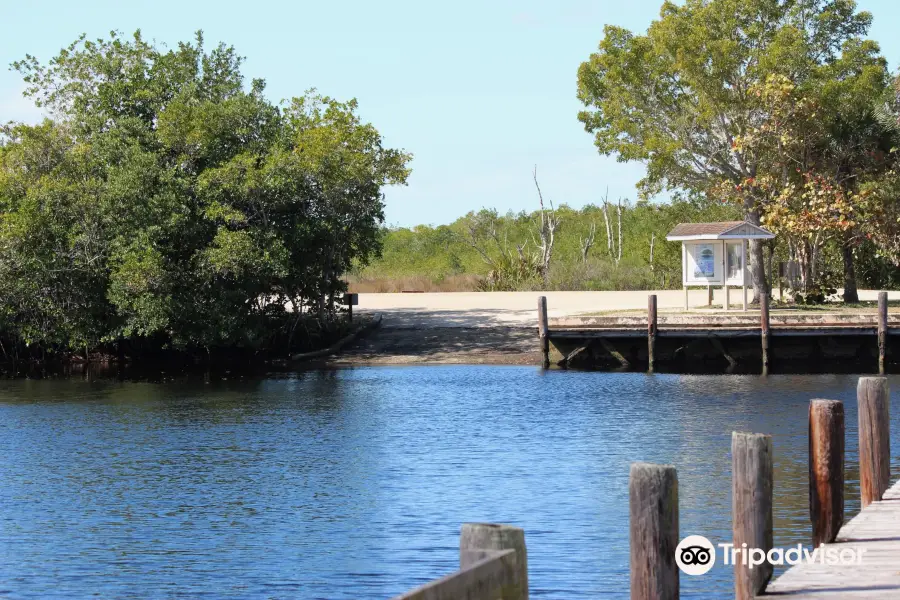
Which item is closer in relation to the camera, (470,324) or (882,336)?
(882,336)

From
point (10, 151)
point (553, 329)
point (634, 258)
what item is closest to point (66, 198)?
point (10, 151)

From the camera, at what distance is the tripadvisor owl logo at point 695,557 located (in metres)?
11.0

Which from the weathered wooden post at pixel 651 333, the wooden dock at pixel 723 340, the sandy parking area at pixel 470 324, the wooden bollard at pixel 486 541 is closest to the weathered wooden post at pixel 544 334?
the wooden dock at pixel 723 340

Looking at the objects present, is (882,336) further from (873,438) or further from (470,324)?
(873,438)

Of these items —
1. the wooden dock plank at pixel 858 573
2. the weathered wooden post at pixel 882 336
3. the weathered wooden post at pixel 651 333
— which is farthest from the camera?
the weathered wooden post at pixel 651 333

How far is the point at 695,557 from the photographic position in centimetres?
1113

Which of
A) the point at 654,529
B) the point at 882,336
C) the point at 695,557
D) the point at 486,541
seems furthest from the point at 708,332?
the point at 486,541

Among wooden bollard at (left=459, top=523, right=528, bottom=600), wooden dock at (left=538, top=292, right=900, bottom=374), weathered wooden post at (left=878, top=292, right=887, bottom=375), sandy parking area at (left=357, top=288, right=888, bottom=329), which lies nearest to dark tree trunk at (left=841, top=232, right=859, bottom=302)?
sandy parking area at (left=357, top=288, right=888, bottom=329)


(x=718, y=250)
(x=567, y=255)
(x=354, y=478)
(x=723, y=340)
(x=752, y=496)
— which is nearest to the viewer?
(x=752, y=496)

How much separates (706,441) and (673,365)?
43.4 ft

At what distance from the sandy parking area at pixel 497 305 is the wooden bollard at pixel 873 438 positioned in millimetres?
26599

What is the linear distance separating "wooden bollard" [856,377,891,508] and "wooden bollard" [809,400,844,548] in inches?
39.1

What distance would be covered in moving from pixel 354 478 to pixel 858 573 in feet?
32.1

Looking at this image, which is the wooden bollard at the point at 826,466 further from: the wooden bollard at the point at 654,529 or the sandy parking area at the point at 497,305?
the sandy parking area at the point at 497,305
